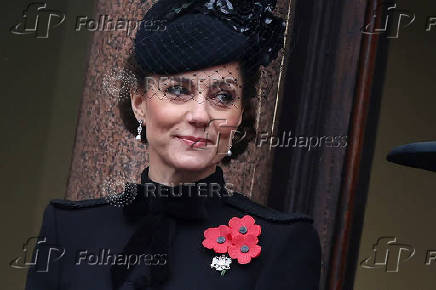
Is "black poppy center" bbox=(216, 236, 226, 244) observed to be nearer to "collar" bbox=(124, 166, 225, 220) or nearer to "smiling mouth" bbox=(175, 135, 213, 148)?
"collar" bbox=(124, 166, 225, 220)

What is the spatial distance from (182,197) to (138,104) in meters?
0.37

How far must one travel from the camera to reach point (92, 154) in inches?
160

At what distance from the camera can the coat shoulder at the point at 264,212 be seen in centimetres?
286

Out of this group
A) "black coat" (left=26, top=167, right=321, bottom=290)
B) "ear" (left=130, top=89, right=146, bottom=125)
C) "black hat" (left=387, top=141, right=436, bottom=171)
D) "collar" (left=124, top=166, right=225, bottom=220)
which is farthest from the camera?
"ear" (left=130, top=89, right=146, bottom=125)

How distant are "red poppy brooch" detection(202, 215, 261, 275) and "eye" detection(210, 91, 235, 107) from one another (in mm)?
354

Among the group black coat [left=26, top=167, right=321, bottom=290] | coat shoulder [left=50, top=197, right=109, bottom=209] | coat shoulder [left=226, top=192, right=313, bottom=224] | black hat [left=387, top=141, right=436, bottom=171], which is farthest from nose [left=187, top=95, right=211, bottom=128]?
black hat [left=387, top=141, right=436, bottom=171]

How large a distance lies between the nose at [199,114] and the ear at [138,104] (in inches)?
10.9

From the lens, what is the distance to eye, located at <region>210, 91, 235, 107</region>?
289 centimetres

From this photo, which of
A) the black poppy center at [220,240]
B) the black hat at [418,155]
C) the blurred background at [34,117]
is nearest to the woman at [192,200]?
the black poppy center at [220,240]

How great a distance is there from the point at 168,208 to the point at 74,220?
14.1 inches

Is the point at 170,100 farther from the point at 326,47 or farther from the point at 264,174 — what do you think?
the point at 326,47

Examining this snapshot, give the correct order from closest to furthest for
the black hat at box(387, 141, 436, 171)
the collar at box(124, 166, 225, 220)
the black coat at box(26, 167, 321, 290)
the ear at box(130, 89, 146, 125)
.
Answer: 1. the black hat at box(387, 141, 436, 171)
2. the black coat at box(26, 167, 321, 290)
3. the collar at box(124, 166, 225, 220)
4. the ear at box(130, 89, 146, 125)

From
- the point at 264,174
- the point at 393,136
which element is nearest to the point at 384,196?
the point at 393,136

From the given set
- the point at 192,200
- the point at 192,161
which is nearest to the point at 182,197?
the point at 192,200
